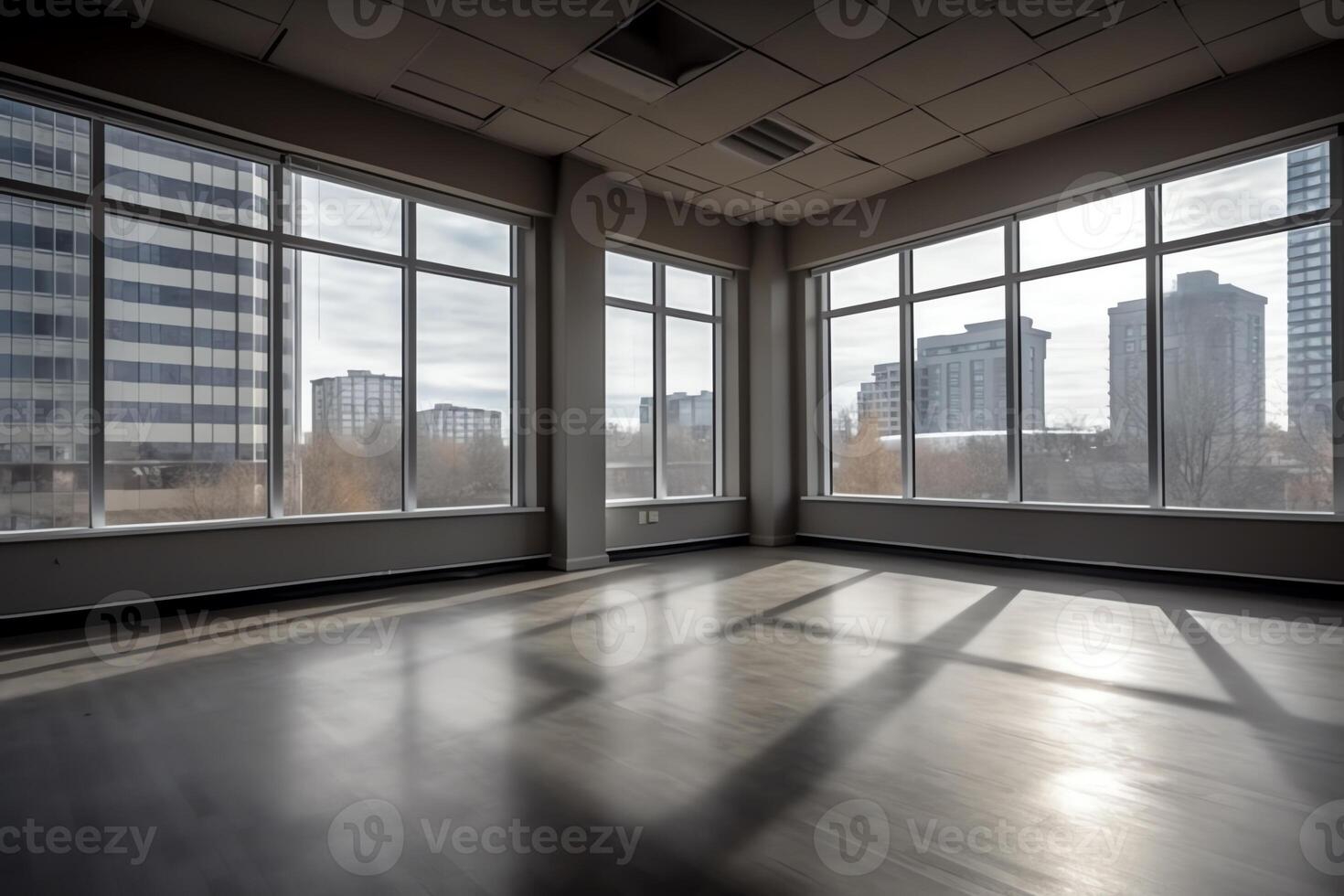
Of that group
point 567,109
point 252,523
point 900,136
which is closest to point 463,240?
point 567,109

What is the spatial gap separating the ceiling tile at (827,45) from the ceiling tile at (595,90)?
1.18 meters

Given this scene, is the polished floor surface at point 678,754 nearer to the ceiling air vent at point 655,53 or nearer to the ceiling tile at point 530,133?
the ceiling air vent at point 655,53

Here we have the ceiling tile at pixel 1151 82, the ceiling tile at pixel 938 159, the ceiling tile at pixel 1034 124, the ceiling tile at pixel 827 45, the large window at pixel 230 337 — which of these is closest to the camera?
the large window at pixel 230 337

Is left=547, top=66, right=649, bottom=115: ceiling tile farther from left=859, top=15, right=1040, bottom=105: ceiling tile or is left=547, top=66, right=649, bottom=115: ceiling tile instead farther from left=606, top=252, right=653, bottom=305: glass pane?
left=606, top=252, right=653, bottom=305: glass pane

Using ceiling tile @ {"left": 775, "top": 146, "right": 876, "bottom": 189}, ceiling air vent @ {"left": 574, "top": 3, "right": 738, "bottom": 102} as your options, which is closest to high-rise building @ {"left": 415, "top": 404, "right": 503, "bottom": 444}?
ceiling air vent @ {"left": 574, "top": 3, "right": 738, "bottom": 102}

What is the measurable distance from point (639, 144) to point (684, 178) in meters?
0.91

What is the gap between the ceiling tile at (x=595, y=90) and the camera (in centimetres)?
536

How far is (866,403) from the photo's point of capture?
8438mm

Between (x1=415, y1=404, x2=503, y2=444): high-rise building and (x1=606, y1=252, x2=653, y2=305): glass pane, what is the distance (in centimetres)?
194

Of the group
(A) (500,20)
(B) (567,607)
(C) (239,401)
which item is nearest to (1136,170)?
(A) (500,20)

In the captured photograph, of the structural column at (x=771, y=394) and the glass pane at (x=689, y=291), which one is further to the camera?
the structural column at (x=771, y=394)

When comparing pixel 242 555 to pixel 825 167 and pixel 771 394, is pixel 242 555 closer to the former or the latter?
pixel 771 394

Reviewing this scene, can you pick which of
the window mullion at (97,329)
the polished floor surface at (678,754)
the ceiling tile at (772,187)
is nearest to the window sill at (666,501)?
the polished floor surface at (678,754)

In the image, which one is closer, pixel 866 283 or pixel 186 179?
pixel 186 179
